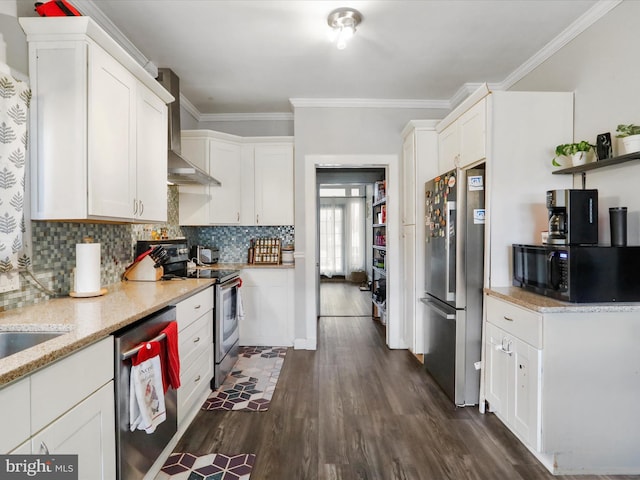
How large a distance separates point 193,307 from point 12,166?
3.97 ft

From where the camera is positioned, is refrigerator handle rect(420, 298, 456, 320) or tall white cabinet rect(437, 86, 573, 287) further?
refrigerator handle rect(420, 298, 456, 320)

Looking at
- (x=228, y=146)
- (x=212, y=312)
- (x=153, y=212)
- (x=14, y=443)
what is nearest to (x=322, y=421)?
(x=212, y=312)

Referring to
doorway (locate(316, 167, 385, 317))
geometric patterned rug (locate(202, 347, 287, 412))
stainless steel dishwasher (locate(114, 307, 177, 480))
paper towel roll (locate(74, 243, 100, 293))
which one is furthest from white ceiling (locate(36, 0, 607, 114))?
doorway (locate(316, 167, 385, 317))

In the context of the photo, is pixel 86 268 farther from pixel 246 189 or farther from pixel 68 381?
pixel 246 189

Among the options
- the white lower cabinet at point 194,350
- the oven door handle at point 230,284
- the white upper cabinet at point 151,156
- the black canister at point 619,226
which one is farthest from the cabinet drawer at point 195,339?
the black canister at point 619,226

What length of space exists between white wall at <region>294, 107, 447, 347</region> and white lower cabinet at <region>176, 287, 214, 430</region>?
4.03 feet

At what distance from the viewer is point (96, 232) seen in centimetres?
218

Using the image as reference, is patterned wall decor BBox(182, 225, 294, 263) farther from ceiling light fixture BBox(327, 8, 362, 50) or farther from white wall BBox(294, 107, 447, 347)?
ceiling light fixture BBox(327, 8, 362, 50)

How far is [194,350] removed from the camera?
7.29 ft

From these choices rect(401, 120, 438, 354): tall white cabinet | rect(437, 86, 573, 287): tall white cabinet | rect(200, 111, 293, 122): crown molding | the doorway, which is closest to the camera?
rect(437, 86, 573, 287): tall white cabinet

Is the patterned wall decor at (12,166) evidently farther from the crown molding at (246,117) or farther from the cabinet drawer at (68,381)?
the crown molding at (246,117)

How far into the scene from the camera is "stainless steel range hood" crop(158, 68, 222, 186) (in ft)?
8.95

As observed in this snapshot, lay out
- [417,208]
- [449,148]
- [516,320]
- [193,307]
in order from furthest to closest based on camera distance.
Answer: [417,208] → [449,148] → [193,307] → [516,320]

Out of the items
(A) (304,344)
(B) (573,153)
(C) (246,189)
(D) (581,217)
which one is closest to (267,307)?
(A) (304,344)
